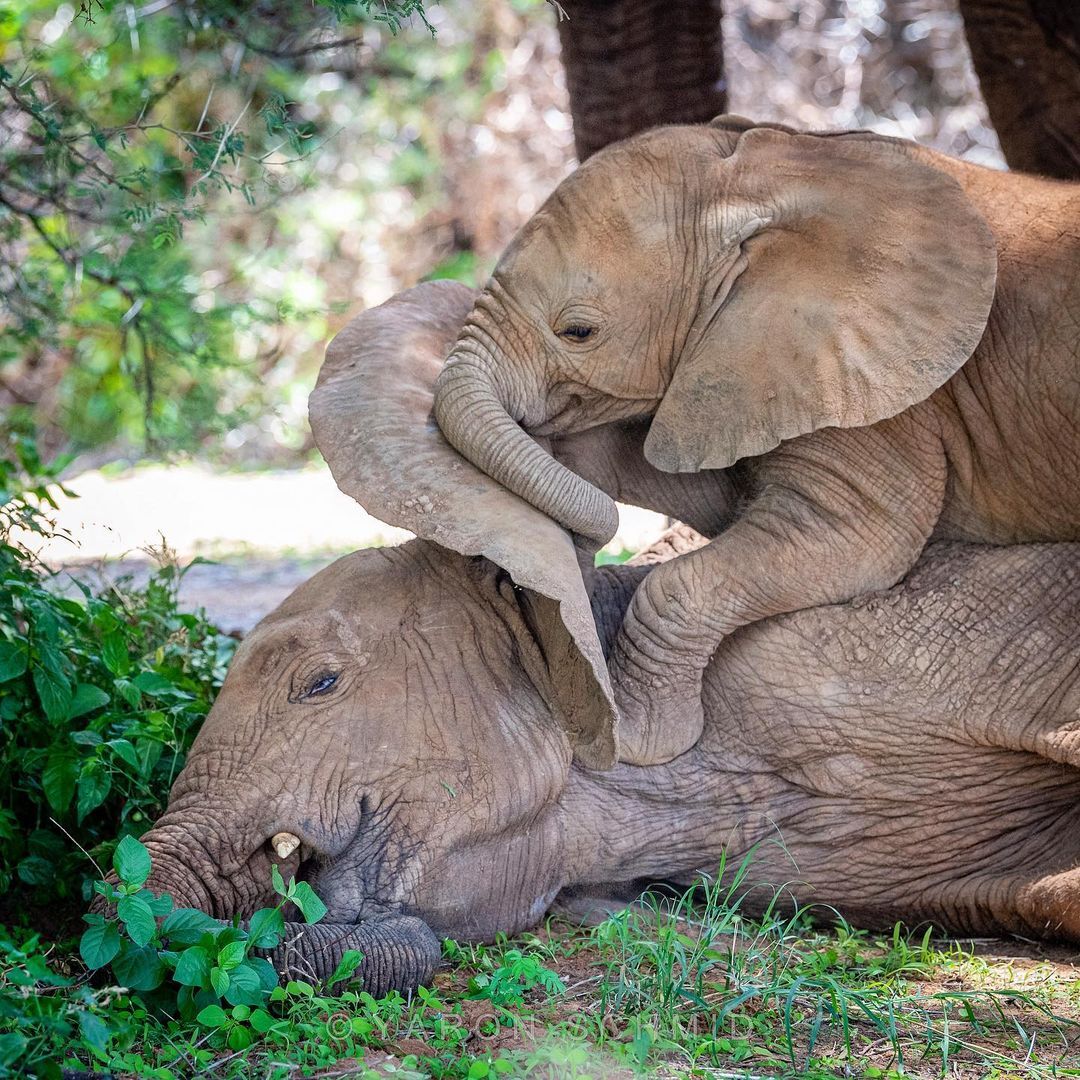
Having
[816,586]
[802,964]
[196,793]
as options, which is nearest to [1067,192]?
[816,586]

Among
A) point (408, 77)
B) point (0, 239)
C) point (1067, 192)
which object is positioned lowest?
point (1067, 192)

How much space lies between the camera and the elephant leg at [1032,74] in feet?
20.0

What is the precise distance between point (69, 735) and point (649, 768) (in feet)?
5.71

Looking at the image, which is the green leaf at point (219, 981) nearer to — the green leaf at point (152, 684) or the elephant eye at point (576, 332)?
the green leaf at point (152, 684)

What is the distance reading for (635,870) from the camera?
432 cm

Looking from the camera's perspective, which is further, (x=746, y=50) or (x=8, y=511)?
(x=746, y=50)

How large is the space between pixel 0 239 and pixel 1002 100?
173 inches

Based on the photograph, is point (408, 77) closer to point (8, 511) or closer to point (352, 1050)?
point (8, 511)

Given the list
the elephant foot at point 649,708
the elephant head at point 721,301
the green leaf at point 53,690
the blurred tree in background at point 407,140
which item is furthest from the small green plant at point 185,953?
the blurred tree in background at point 407,140

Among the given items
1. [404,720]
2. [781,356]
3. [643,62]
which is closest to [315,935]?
[404,720]

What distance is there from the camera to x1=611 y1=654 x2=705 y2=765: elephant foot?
416 centimetres

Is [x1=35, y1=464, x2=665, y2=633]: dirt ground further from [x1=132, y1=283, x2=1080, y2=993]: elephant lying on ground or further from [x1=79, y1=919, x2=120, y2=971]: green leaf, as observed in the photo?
[x1=79, y1=919, x2=120, y2=971]: green leaf

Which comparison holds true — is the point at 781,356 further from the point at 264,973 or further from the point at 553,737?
the point at 264,973

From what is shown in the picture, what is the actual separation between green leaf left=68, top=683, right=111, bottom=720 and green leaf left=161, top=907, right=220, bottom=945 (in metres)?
1.14
